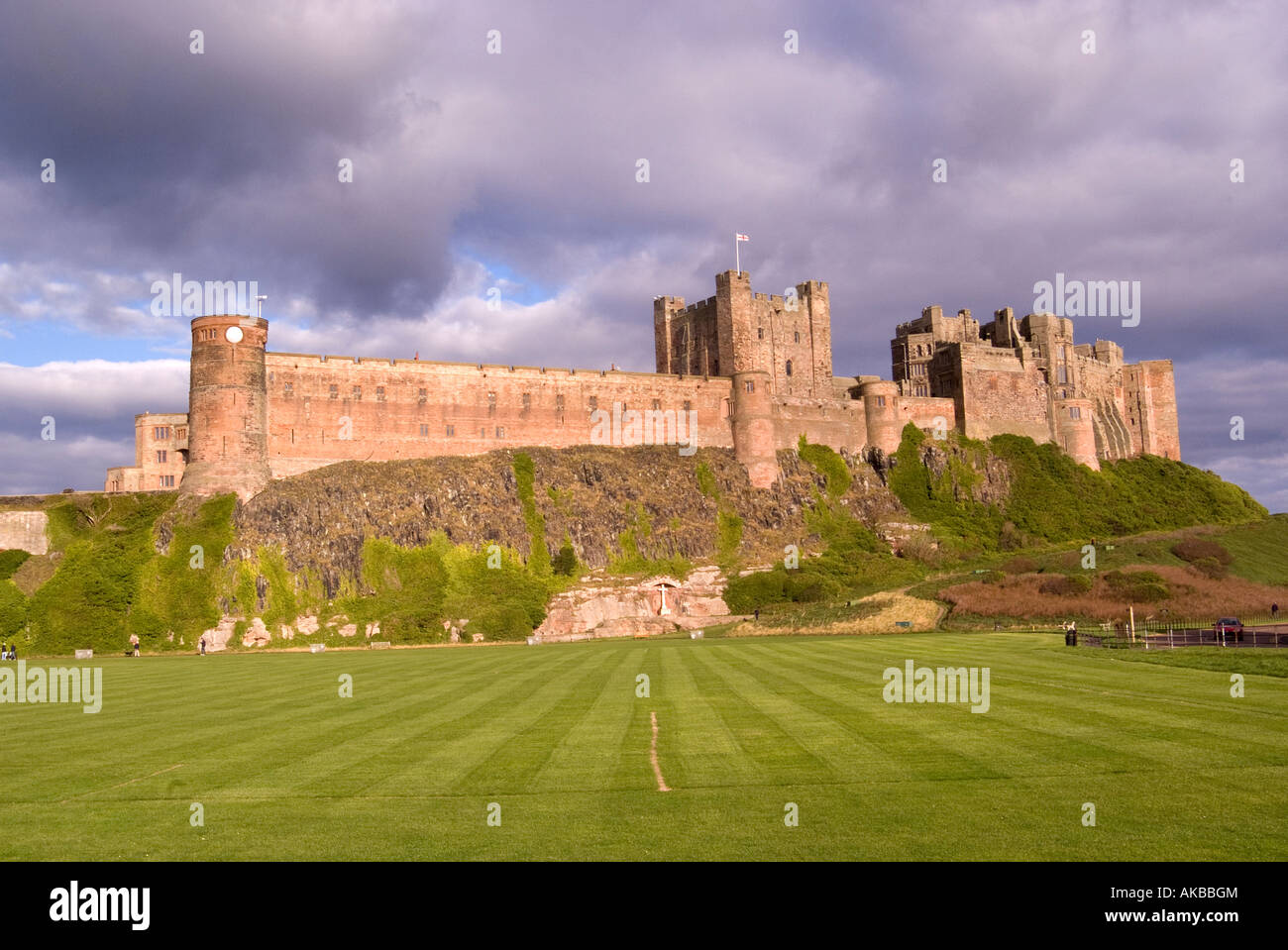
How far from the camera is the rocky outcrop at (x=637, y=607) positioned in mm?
65750

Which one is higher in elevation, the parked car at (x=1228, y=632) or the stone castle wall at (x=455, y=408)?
the stone castle wall at (x=455, y=408)

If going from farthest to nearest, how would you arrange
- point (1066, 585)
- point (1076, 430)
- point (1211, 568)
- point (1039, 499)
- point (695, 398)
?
point (1076, 430) < point (1039, 499) < point (695, 398) < point (1211, 568) < point (1066, 585)

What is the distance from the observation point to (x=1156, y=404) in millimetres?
111688

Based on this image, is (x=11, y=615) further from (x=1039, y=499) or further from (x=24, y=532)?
(x=1039, y=499)

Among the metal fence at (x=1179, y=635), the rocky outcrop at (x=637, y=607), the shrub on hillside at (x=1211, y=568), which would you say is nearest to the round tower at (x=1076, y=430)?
the shrub on hillside at (x=1211, y=568)

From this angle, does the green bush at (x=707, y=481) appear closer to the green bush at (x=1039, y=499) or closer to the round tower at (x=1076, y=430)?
the green bush at (x=1039, y=499)

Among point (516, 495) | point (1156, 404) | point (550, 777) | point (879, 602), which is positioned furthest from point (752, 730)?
point (1156, 404)

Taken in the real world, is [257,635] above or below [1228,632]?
below

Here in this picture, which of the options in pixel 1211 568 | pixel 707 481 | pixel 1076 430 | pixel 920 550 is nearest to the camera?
pixel 1211 568

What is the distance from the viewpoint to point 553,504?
256 ft

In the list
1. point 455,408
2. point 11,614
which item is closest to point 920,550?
point 455,408

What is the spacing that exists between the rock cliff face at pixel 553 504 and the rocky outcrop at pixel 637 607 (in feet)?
16.8

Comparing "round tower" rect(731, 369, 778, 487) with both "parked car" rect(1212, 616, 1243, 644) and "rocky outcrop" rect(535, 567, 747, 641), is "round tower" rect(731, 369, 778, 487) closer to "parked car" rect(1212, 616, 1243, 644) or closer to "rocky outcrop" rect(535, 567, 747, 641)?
"rocky outcrop" rect(535, 567, 747, 641)

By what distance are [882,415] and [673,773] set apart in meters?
80.9
